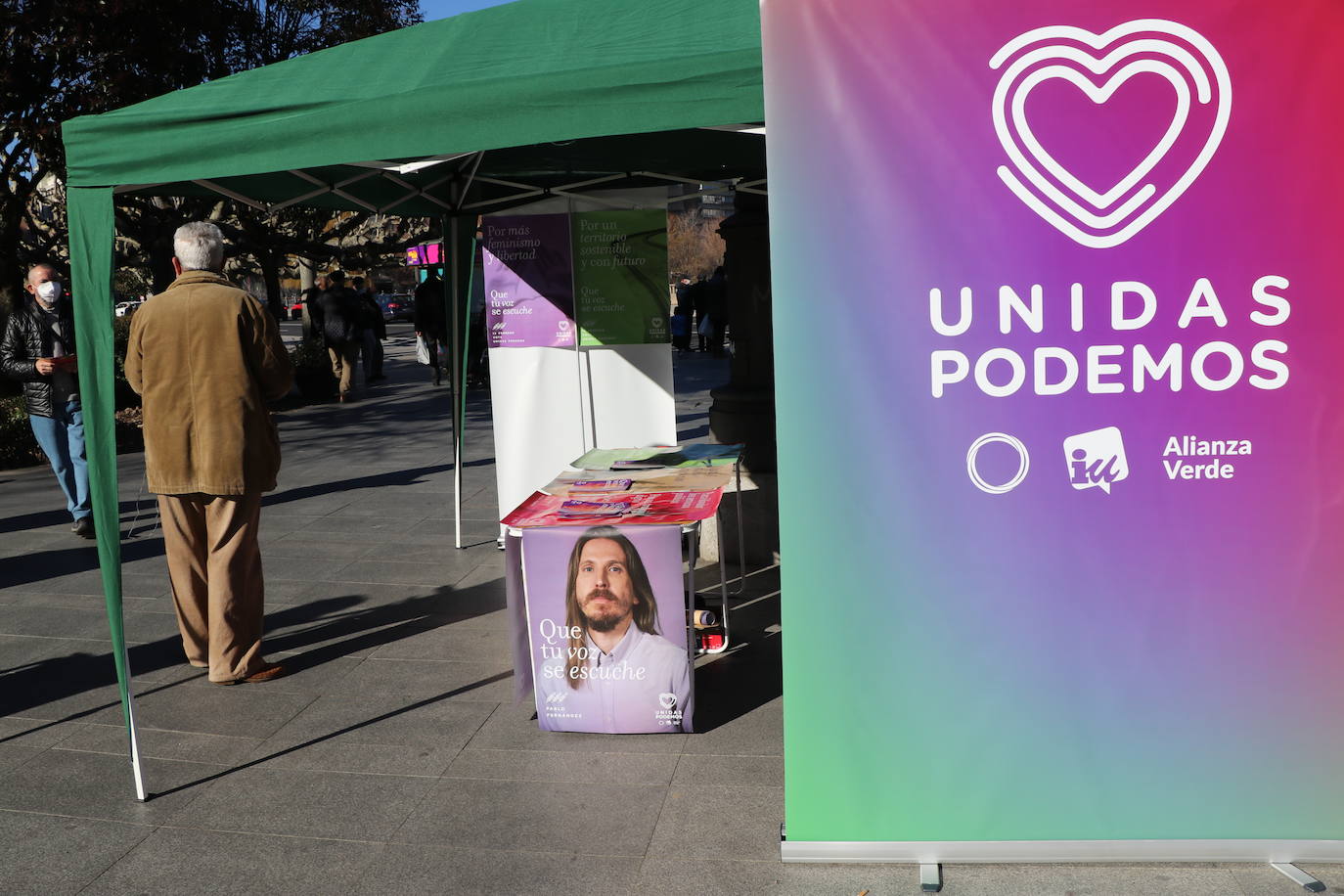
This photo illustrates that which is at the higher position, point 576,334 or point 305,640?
point 576,334

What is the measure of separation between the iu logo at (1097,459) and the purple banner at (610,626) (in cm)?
158

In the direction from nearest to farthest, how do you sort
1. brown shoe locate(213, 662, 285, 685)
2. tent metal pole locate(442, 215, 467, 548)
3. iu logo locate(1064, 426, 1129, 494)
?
iu logo locate(1064, 426, 1129, 494)
brown shoe locate(213, 662, 285, 685)
tent metal pole locate(442, 215, 467, 548)

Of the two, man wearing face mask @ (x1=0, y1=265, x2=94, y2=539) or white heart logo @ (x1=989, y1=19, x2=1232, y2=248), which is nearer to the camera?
white heart logo @ (x1=989, y1=19, x2=1232, y2=248)

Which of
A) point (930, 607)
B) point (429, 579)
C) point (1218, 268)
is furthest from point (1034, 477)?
point (429, 579)

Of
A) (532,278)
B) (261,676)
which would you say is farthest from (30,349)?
(261,676)

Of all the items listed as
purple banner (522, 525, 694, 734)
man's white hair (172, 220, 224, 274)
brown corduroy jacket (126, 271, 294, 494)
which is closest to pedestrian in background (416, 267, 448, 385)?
man's white hair (172, 220, 224, 274)

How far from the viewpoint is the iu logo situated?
3.09 m

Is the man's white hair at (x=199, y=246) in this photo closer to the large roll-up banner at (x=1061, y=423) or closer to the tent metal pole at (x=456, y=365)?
the tent metal pole at (x=456, y=365)

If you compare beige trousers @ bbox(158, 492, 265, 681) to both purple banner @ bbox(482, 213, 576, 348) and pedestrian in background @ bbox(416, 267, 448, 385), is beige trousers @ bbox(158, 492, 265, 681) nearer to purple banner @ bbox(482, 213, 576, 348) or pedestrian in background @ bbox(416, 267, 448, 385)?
purple banner @ bbox(482, 213, 576, 348)

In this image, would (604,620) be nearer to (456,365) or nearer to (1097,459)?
(1097,459)

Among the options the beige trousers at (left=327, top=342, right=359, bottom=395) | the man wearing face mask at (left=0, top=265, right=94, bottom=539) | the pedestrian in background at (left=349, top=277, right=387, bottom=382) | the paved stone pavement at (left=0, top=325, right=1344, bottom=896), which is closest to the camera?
the paved stone pavement at (left=0, top=325, right=1344, bottom=896)

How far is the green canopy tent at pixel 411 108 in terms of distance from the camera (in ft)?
11.2

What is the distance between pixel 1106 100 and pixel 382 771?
125 inches

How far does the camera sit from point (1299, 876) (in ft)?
10.3
